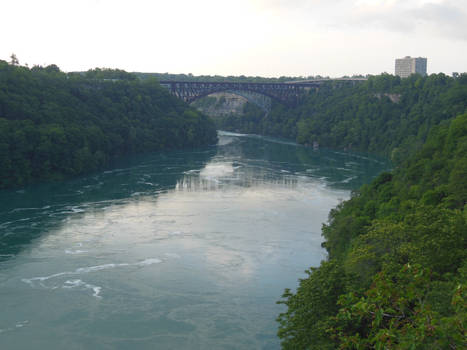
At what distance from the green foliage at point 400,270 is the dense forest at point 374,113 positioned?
998 inches

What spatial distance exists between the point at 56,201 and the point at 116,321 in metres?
15.4

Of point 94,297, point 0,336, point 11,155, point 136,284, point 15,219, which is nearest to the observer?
point 0,336

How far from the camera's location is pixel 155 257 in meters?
18.8

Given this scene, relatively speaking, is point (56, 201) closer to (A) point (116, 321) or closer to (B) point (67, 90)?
(A) point (116, 321)

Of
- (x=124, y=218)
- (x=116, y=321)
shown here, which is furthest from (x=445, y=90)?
(x=116, y=321)

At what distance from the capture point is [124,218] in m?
24.2

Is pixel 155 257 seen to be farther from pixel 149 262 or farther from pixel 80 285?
pixel 80 285

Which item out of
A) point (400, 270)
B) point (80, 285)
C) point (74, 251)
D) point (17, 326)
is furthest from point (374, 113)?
point (400, 270)

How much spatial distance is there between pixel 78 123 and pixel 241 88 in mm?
36643

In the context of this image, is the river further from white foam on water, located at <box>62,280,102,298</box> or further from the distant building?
the distant building

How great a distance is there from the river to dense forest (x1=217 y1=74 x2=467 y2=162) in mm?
20193

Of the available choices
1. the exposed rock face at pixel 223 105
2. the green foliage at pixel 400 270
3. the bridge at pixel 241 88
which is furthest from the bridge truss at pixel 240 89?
the green foliage at pixel 400 270

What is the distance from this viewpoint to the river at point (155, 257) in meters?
13.5

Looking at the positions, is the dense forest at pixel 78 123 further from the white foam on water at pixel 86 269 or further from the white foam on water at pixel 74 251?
the white foam on water at pixel 86 269
